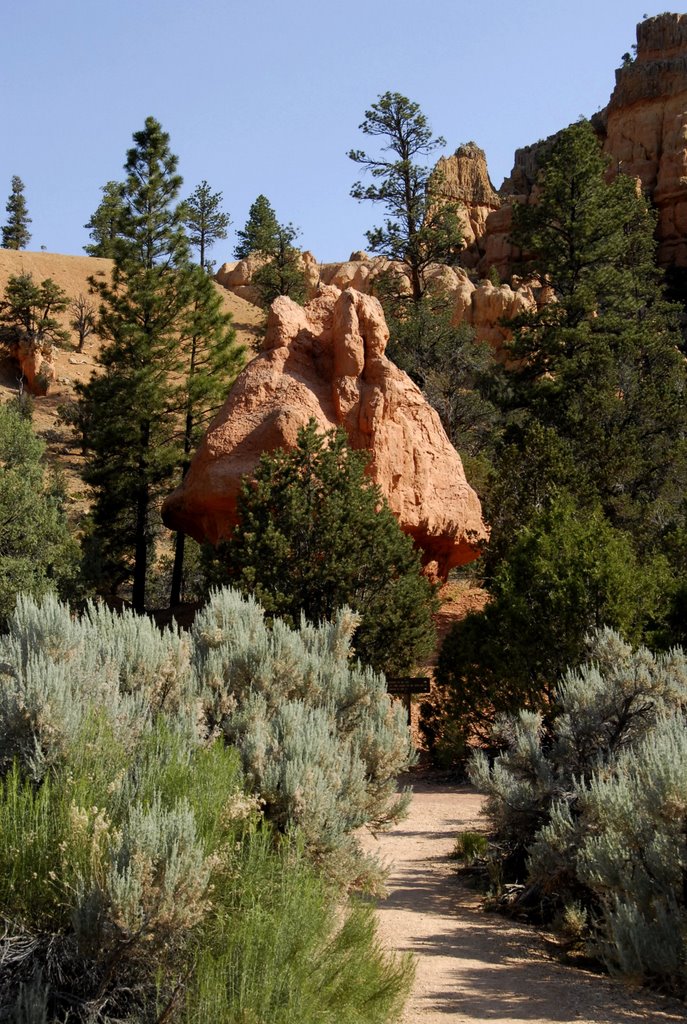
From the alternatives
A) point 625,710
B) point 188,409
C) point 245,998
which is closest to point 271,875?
point 245,998

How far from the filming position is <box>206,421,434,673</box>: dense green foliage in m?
17.3

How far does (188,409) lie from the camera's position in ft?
97.1

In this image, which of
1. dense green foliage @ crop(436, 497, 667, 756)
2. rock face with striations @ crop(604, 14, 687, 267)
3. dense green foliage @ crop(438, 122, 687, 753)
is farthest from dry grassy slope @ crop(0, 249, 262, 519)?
rock face with striations @ crop(604, 14, 687, 267)

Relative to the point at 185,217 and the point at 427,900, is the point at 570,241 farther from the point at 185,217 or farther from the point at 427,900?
the point at 427,900

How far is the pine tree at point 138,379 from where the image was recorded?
93.2 ft

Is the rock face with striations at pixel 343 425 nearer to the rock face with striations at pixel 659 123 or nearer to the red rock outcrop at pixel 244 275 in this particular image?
the rock face with striations at pixel 659 123

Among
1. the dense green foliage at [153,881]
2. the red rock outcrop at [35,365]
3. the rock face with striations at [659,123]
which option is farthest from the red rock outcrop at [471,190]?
the dense green foliage at [153,881]

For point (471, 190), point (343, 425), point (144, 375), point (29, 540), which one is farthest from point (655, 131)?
point (29, 540)

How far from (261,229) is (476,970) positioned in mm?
51308

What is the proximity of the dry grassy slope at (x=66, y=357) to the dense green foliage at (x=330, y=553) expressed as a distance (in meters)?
15.8

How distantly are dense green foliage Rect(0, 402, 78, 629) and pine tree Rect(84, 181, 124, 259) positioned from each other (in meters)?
10.2

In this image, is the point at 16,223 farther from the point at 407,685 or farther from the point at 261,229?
the point at 407,685

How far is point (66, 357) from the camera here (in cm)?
5478

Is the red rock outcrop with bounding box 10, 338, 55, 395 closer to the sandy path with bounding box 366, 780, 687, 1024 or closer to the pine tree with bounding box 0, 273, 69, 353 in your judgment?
the pine tree with bounding box 0, 273, 69, 353
